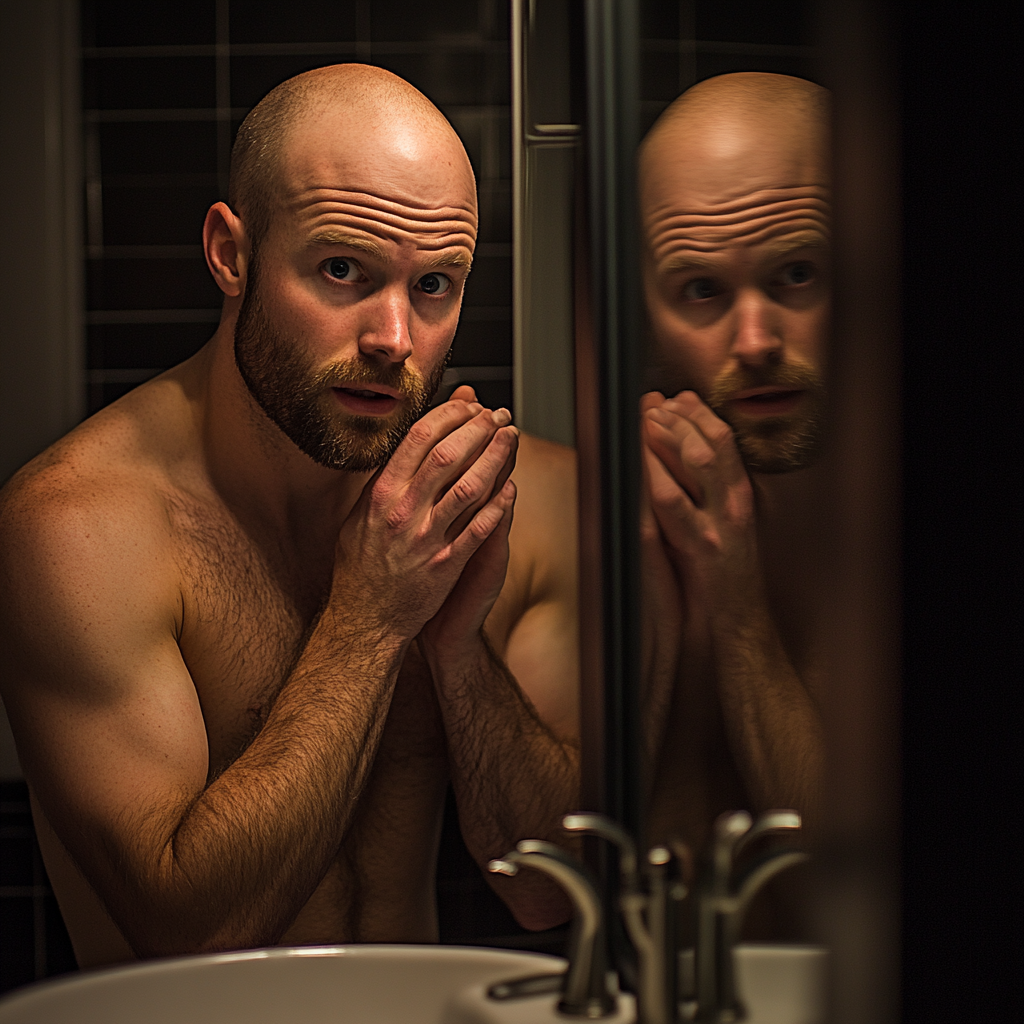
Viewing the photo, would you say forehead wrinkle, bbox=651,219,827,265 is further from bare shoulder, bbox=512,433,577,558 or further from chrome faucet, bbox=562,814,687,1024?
chrome faucet, bbox=562,814,687,1024

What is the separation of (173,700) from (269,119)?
21.6 inches

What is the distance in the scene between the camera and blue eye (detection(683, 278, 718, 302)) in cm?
70

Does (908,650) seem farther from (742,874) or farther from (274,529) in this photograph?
(274,529)

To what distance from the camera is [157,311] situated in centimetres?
99

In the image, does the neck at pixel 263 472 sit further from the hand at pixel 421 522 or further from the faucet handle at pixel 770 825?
the faucet handle at pixel 770 825

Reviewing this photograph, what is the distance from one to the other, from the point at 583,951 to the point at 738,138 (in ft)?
1.89

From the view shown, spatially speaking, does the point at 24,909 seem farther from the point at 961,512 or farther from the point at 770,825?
the point at 961,512

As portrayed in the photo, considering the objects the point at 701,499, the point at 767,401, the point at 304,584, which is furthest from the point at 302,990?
the point at 767,401

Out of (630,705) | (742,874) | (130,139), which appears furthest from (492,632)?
(130,139)

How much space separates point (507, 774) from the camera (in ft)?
3.26

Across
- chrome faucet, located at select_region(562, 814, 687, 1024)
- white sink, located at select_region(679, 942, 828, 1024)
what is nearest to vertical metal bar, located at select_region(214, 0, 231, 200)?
chrome faucet, located at select_region(562, 814, 687, 1024)

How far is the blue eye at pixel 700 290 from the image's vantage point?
70 centimetres

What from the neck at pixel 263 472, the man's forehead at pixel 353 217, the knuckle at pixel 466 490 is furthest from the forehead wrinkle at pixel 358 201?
the knuckle at pixel 466 490

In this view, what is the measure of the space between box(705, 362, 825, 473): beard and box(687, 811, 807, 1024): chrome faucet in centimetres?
20
